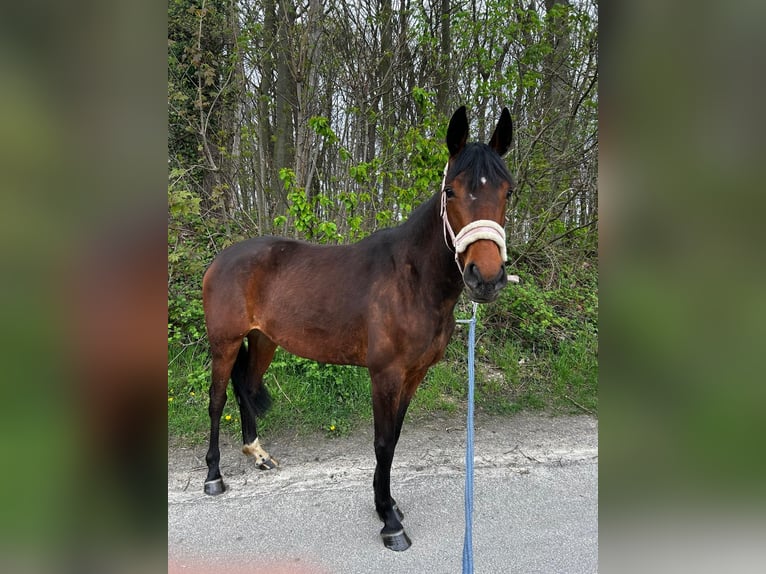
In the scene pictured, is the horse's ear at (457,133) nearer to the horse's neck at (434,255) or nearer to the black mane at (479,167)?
the black mane at (479,167)

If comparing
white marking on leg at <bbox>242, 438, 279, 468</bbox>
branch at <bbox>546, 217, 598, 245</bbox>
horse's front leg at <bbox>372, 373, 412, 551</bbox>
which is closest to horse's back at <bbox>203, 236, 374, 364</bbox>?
horse's front leg at <bbox>372, 373, 412, 551</bbox>

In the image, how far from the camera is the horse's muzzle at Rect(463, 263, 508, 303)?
1.69 m

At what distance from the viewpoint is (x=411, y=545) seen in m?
2.18

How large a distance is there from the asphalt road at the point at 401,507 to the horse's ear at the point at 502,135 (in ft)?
6.38

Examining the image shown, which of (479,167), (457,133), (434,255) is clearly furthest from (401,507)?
(457,133)

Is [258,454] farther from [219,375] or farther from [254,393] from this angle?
[219,375]

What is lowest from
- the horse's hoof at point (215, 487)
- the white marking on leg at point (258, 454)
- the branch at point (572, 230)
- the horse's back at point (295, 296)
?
the horse's hoof at point (215, 487)

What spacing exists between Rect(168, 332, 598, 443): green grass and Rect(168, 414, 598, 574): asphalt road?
0.25 m

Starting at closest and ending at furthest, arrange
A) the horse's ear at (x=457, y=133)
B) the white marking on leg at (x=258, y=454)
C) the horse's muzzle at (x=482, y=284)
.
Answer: the horse's muzzle at (x=482, y=284), the horse's ear at (x=457, y=133), the white marking on leg at (x=258, y=454)

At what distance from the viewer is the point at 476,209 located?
1.80 metres

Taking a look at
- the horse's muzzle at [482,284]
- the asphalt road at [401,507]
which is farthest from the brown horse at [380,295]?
the asphalt road at [401,507]

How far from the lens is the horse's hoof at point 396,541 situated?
7.06 ft
